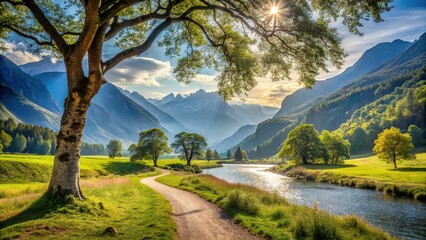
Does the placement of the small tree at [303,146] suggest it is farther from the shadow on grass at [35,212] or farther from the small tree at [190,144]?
the shadow on grass at [35,212]

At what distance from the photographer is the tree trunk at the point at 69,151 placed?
11656 mm

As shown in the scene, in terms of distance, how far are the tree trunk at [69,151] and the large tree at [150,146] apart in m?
83.1

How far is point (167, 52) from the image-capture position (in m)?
18.8

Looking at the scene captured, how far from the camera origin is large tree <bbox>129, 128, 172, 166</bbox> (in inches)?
3676

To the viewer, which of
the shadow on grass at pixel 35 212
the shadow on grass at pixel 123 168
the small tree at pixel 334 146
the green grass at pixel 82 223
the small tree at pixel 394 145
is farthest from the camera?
the small tree at pixel 334 146

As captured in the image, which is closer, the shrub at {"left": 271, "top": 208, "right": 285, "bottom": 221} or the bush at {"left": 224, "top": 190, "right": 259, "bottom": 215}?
the shrub at {"left": 271, "top": 208, "right": 285, "bottom": 221}

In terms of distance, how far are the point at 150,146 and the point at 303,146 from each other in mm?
54110

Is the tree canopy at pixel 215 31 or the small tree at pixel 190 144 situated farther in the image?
the small tree at pixel 190 144

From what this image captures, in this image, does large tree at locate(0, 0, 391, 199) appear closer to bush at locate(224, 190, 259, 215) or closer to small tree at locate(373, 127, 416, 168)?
bush at locate(224, 190, 259, 215)

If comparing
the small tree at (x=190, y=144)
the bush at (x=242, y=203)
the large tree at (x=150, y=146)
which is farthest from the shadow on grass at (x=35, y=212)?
the small tree at (x=190, y=144)

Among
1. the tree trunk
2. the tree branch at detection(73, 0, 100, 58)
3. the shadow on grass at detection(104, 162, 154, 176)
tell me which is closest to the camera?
the tree branch at detection(73, 0, 100, 58)

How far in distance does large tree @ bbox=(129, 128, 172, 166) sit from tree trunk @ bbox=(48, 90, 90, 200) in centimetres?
8315

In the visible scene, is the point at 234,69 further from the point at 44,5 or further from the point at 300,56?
the point at 44,5

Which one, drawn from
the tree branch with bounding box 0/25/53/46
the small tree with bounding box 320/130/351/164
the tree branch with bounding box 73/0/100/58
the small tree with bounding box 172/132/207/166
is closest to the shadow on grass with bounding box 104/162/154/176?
the small tree with bounding box 172/132/207/166
